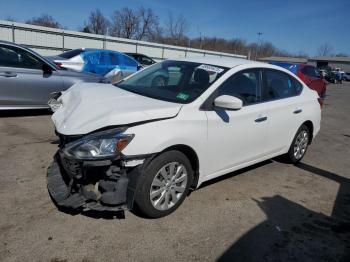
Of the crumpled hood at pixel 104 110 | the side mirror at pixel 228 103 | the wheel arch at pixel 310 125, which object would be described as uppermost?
the side mirror at pixel 228 103

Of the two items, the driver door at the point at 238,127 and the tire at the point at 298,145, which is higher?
the driver door at the point at 238,127

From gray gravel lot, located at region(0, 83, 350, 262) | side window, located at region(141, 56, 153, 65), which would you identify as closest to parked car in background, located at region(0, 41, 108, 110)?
gray gravel lot, located at region(0, 83, 350, 262)

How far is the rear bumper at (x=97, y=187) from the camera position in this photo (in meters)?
3.28

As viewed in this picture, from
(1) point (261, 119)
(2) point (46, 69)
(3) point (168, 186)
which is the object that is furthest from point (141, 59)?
(3) point (168, 186)

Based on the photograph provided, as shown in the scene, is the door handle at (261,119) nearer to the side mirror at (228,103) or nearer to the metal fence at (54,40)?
the side mirror at (228,103)

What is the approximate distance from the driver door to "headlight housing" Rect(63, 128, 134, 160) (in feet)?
3.68

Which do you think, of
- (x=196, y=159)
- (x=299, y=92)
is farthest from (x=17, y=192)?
→ (x=299, y=92)

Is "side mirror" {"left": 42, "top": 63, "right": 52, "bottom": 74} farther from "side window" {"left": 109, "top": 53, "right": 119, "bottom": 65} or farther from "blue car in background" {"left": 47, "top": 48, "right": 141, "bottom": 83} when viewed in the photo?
"side window" {"left": 109, "top": 53, "right": 119, "bottom": 65}

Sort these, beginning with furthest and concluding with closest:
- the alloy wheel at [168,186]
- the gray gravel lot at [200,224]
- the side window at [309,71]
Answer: the side window at [309,71], the alloy wheel at [168,186], the gray gravel lot at [200,224]

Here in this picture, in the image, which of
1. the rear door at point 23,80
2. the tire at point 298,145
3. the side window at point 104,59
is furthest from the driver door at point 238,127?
the side window at point 104,59

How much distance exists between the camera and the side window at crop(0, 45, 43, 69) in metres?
7.14

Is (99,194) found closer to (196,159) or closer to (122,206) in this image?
(122,206)

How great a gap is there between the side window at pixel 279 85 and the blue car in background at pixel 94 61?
665 cm

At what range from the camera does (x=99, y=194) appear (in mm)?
3350
